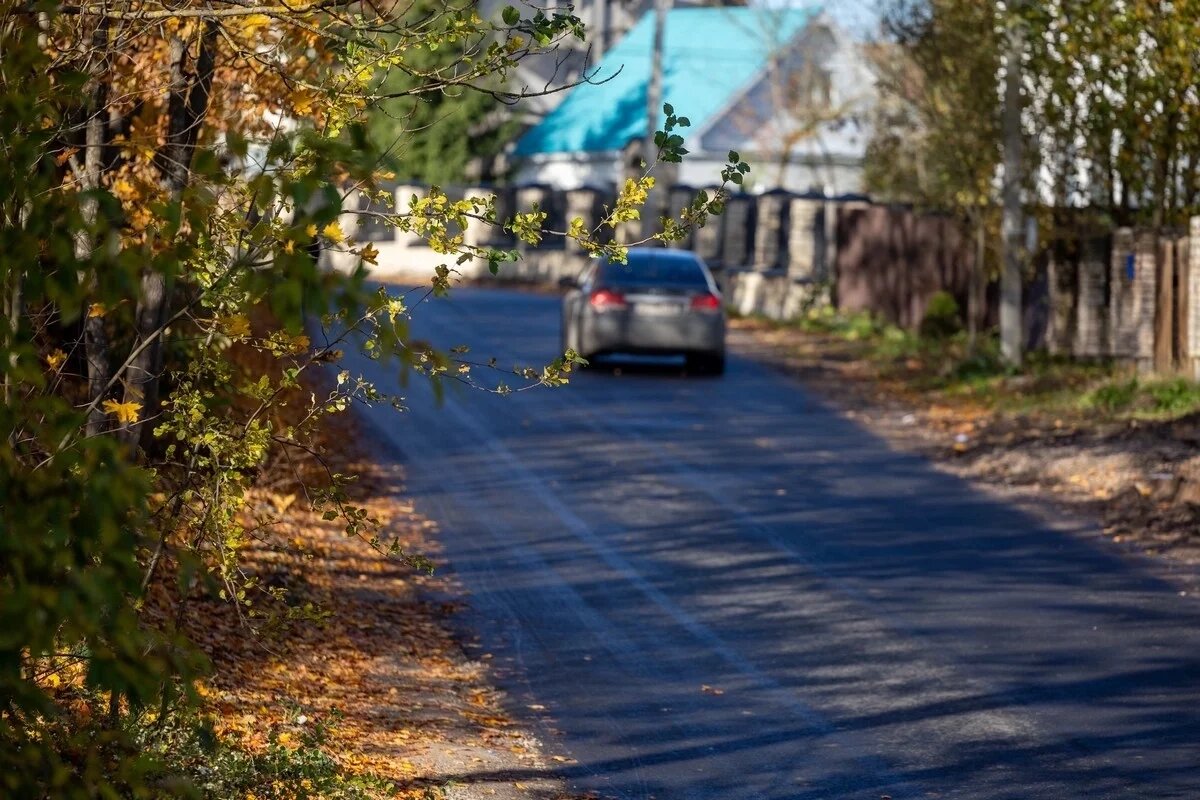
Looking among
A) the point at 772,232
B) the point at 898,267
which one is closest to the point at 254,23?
the point at 898,267

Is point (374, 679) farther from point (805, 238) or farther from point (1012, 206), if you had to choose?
point (805, 238)

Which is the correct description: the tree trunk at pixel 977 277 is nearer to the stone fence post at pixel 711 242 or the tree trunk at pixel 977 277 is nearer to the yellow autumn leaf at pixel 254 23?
the stone fence post at pixel 711 242

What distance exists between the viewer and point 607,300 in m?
23.3

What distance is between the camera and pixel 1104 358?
22.2 meters

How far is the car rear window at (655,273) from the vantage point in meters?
23.6

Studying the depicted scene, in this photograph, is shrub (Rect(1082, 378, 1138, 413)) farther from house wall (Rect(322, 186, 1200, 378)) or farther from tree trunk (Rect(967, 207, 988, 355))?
tree trunk (Rect(967, 207, 988, 355))

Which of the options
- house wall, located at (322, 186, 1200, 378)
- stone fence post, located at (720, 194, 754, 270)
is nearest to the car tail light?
house wall, located at (322, 186, 1200, 378)

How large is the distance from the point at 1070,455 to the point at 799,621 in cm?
657

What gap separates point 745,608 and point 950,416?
9.84 meters

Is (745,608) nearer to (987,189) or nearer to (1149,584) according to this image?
(1149,584)

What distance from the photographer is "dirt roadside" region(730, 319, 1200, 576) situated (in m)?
13.5

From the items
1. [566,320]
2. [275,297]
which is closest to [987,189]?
[566,320]

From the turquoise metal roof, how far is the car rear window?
29.2 meters

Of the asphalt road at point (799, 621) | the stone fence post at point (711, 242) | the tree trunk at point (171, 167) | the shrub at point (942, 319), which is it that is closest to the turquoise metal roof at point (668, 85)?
the stone fence post at point (711, 242)
